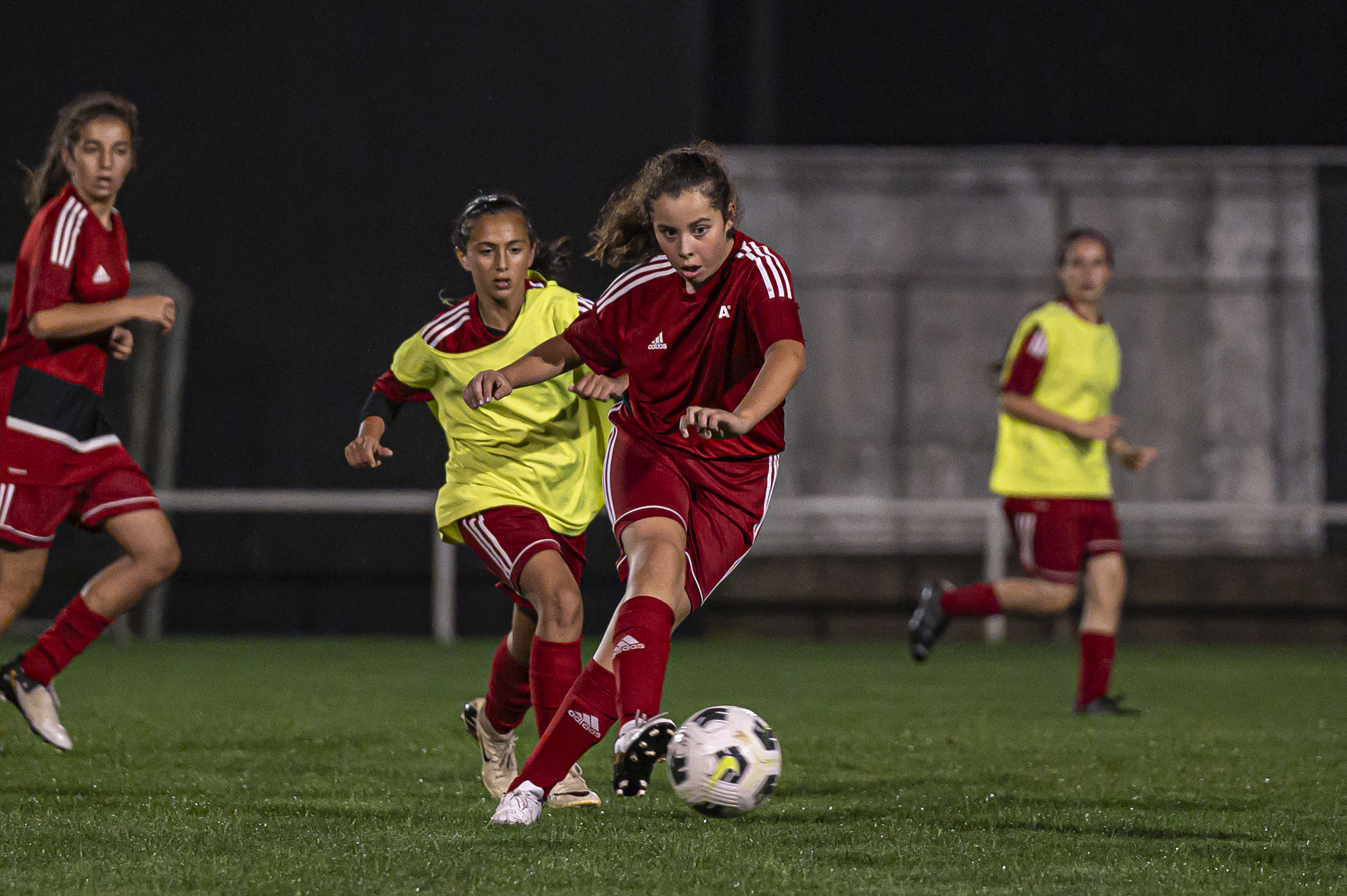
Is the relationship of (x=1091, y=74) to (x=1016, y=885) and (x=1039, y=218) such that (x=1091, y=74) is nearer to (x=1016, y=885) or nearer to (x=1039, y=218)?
(x=1039, y=218)

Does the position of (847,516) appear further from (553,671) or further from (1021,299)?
(553,671)

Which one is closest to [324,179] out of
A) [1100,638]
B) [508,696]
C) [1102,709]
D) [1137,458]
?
[1137,458]

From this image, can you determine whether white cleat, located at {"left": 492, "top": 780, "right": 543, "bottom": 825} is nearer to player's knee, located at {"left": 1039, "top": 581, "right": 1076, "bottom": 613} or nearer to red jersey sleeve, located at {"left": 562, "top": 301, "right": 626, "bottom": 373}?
red jersey sleeve, located at {"left": 562, "top": 301, "right": 626, "bottom": 373}

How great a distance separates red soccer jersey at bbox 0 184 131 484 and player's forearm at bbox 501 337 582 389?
4.96 feet

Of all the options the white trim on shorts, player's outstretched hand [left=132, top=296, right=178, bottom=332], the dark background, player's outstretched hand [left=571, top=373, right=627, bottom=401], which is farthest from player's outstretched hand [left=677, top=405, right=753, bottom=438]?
the dark background

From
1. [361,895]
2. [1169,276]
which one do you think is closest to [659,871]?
[361,895]

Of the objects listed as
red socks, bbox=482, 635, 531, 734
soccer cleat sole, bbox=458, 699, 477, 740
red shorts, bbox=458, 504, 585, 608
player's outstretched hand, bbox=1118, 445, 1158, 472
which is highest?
player's outstretched hand, bbox=1118, 445, 1158, 472

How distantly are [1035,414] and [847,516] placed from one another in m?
5.89

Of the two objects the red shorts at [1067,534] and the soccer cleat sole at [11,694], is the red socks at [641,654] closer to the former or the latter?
the soccer cleat sole at [11,694]

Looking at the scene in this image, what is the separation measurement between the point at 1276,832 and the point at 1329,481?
9481 mm

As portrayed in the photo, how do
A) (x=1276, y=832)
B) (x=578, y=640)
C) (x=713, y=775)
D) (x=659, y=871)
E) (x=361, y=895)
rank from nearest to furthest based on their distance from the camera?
(x=361, y=895)
(x=659, y=871)
(x=713, y=775)
(x=1276, y=832)
(x=578, y=640)

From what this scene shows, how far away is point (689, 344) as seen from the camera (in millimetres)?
3633

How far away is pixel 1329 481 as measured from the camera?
1220 centimetres

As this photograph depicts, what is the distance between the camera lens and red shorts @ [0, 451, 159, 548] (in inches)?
185
